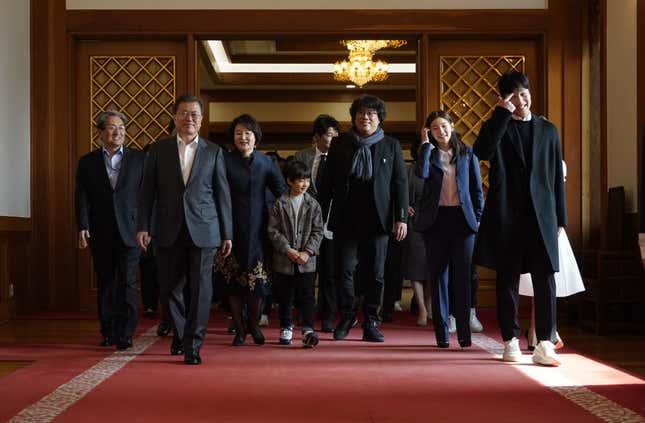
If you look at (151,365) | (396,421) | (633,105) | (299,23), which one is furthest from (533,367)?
(299,23)

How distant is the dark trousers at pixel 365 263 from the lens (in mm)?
4879

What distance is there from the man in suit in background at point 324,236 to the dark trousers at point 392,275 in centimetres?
58

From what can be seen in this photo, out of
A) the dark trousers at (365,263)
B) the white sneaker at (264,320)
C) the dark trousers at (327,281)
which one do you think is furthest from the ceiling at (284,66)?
the dark trousers at (365,263)

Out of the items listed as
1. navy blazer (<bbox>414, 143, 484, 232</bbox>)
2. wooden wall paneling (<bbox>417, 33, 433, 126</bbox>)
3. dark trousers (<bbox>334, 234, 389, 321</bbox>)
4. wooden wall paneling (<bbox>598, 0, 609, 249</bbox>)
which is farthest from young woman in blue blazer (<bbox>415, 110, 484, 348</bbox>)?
wooden wall paneling (<bbox>417, 33, 433, 126</bbox>)

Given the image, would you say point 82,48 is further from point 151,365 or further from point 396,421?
point 396,421

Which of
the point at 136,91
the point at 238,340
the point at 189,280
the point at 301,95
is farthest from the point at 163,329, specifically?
the point at 301,95

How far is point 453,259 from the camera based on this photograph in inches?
181

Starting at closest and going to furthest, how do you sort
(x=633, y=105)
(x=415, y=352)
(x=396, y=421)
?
(x=396, y=421)
(x=415, y=352)
(x=633, y=105)

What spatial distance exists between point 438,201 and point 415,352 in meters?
0.77

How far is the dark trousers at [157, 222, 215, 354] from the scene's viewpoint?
4.10 m

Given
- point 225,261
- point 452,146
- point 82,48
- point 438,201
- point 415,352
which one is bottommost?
point 415,352

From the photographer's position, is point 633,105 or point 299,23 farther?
point 299,23

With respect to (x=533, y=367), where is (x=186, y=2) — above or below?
above

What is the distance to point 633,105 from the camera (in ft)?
19.5
